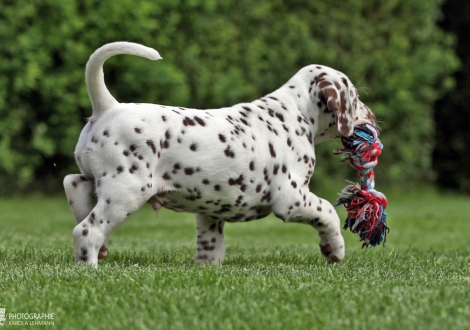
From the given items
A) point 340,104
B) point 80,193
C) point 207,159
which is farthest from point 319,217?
point 80,193

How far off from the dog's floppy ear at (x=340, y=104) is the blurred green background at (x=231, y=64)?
5.81 meters

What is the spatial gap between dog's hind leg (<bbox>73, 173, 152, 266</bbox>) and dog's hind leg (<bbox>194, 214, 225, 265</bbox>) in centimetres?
93

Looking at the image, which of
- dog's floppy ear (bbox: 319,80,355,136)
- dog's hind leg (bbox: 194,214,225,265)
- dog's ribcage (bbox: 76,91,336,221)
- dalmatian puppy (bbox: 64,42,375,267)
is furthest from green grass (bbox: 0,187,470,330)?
dog's floppy ear (bbox: 319,80,355,136)

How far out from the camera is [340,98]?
4.98m

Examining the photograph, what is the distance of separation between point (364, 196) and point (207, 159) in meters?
1.23

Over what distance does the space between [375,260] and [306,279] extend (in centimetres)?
151

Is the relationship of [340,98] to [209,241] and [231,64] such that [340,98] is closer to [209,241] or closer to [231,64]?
[209,241]

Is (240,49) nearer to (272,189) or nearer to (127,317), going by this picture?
(272,189)

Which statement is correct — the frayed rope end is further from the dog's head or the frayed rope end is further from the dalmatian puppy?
the dog's head

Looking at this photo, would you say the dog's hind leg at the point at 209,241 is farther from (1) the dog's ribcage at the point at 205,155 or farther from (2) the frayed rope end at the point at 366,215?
(2) the frayed rope end at the point at 366,215

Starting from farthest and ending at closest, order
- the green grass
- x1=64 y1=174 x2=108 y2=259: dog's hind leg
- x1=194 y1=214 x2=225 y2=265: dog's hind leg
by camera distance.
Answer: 1. x1=194 y1=214 x2=225 y2=265: dog's hind leg
2. x1=64 y1=174 x2=108 y2=259: dog's hind leg
3. the green grass

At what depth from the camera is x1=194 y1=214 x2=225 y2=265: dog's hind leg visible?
5.05m

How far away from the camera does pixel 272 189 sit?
4.69 meters

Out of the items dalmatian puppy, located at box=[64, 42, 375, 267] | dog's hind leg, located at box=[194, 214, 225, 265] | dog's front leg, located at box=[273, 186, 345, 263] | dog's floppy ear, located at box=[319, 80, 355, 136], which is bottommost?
dog's hind leg, located at box=[194, 214, 225, 265]
